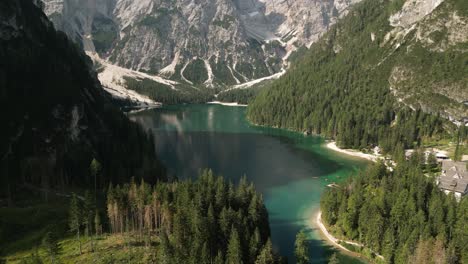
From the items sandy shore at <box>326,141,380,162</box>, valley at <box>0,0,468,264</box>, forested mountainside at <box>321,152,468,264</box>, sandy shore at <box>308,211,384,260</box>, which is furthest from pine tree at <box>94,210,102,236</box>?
sandy shore at <box>326,141,380,162</box>

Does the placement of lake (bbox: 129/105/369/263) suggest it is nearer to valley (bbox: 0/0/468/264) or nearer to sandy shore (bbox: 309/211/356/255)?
valley (bbox: 0/0/468/264)

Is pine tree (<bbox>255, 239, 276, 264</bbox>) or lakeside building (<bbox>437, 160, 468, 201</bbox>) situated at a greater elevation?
lakeside building (<bbox>437, 160, 468, 201</bbox>)

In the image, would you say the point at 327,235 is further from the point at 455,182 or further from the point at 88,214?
the point at 88,214

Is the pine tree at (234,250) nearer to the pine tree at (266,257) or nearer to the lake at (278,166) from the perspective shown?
the pine tree at (266,257)

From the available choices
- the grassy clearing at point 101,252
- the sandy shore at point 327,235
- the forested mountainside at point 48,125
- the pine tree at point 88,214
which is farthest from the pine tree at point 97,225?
the sandy shore at point 327,235

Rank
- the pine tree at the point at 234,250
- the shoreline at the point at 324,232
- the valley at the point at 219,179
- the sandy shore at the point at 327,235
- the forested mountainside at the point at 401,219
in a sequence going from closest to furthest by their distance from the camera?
the pine tree at the point at 234,250 < the forested mountainside at the point at 401,219 < the valley at the point at 219,179 < the sandy shore at the point at 327,235 < the shoreline at the point at 324,232

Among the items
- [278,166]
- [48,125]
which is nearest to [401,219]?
[278,166]
